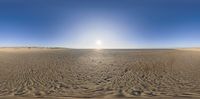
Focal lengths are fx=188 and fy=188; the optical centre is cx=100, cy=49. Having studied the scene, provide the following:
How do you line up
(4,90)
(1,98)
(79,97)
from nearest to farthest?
(1,98), (79,97), (4,90)

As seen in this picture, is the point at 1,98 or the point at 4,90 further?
the point at 4,90

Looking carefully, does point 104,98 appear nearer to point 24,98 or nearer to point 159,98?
point 159,98

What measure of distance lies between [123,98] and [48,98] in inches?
111

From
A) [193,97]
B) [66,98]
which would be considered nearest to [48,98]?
[66,98]

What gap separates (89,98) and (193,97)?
3.96 meters

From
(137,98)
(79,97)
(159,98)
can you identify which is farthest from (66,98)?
(159,98)

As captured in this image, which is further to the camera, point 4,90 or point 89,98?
point 4,90

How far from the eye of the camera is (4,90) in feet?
29.6

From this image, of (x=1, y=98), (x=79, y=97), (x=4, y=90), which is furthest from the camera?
(x=4, y=90)

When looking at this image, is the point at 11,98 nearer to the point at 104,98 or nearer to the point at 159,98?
the point at 104,98

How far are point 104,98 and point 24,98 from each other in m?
2.94

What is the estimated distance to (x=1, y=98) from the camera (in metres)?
6.82

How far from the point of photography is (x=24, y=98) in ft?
22.5

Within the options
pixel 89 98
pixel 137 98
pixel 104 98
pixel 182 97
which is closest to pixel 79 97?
pixel 89 98
